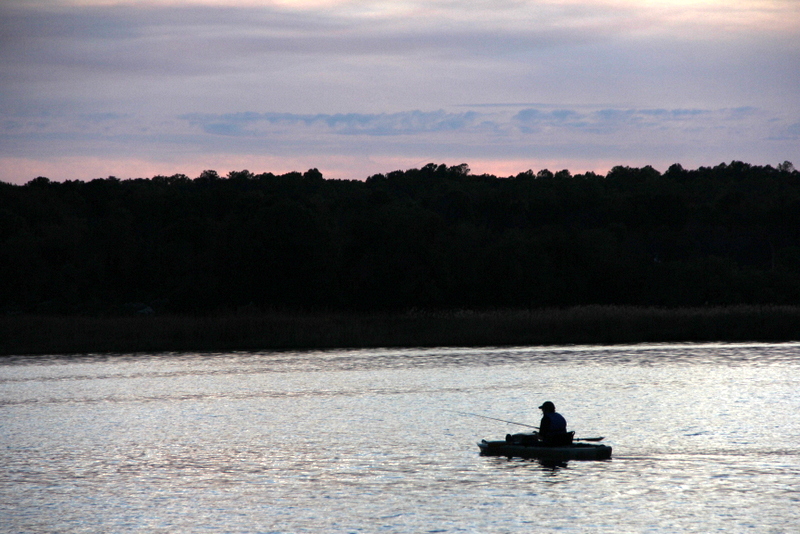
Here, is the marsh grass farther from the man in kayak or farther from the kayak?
the man in kayak

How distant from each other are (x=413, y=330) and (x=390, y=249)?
1840 centimetres

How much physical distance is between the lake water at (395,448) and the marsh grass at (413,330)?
455 centimetres

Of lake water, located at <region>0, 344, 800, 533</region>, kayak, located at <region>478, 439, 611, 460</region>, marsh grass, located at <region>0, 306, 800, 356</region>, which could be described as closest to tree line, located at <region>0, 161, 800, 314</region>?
marsh grass, located at <region>0, 306, 800, 356</region>

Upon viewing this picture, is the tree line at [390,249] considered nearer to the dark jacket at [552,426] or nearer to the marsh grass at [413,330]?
the marsh grass at [413,330]

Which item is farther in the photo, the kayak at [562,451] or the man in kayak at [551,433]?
the man in kayak at [551,433]

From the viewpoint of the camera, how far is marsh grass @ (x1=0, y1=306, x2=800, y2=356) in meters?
52.1

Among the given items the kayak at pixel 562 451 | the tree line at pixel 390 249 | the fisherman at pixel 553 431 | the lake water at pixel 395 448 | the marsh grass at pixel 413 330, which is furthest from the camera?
the tree line at pixel 390 249

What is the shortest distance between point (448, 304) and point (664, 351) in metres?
23.0

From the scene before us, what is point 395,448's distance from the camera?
25766 mm

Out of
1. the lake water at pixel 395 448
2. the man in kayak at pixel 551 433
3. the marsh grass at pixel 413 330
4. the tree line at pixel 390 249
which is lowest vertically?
the lake water at pixel 395 448

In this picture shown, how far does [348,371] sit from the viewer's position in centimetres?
4603

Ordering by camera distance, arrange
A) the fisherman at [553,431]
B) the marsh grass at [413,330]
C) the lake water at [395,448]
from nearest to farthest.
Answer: the lake water at [395,448], the fisherman at [553,431], the marsh grass at [413,330]

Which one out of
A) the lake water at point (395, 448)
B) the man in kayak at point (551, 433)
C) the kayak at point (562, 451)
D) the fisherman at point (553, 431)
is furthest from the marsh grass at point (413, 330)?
the fisherman at point (553, 431)

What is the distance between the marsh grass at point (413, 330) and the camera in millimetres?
52094
